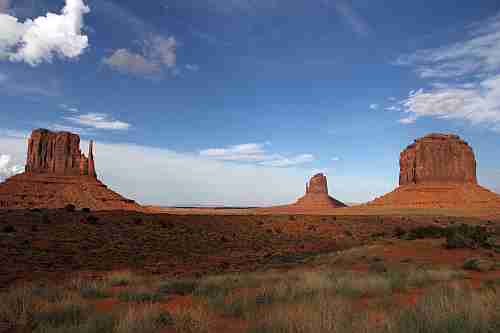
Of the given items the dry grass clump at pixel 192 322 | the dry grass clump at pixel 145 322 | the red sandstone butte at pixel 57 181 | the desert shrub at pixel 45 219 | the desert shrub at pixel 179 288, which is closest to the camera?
the dry grass clump at pixel 145 322

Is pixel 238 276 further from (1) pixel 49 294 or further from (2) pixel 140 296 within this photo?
(1) pixel 49 294

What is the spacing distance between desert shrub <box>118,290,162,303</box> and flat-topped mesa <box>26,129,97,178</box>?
11505 centimetres

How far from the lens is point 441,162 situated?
422 ft

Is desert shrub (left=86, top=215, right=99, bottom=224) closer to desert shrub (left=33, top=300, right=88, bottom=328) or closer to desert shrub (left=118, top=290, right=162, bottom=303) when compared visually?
desert shrub (left=118, top=290, right=162, bottom=303)

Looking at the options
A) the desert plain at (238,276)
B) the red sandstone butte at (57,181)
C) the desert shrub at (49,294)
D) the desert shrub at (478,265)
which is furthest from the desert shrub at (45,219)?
the red sandstone butte at (57,181)

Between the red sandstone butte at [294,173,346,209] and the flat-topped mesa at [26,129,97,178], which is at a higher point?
the flat-topped mesa at [26,129,97,178]

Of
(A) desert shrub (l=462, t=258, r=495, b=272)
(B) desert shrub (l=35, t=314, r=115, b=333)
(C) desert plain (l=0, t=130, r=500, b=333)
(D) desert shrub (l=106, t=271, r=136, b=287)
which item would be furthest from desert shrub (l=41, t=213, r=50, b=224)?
(A) desert shrub (l=462, t=258, r=495, b=272)

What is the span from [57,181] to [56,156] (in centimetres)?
1747

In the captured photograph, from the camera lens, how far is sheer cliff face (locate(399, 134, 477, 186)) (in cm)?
12672

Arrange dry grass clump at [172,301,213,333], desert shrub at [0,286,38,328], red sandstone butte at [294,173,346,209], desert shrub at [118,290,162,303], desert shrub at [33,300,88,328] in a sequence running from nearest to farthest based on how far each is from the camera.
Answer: dry grass clump at [172,301,213,333] < desert shrub at [33,300,88,328] < desert shrub at [0,286,38,328] < desert shrub at [118,290,162,303] < red sandstone butte at [294,173,346,209]

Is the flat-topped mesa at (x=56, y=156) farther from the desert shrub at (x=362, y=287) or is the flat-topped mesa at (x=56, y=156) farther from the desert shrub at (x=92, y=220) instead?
the desert shrub at (x=362, y=287)

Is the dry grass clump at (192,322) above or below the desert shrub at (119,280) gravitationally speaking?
Answer: above

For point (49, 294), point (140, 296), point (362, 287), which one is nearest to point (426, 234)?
point (362, 287)

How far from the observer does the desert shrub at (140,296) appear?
8011 millimetres
